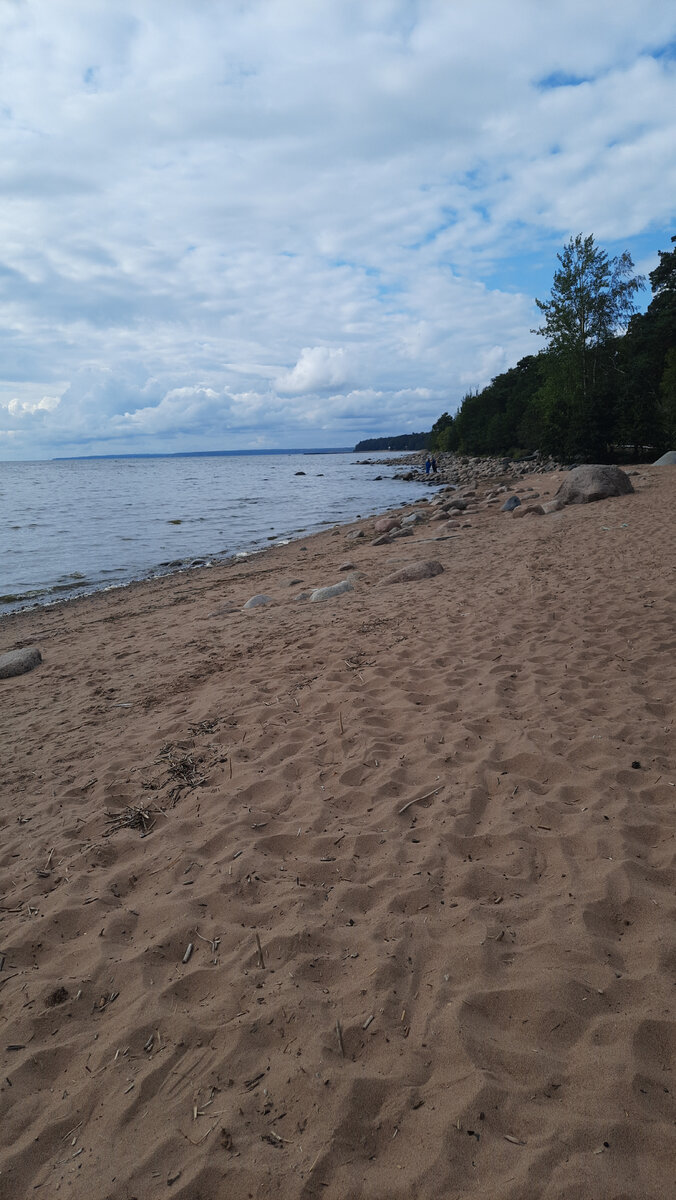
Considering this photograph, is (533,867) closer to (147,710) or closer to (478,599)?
(147,710)

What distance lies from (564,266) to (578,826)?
3287 cm

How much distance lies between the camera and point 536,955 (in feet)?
8.14

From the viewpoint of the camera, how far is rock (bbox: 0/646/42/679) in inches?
314

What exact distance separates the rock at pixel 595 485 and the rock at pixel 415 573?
7662 millimetres

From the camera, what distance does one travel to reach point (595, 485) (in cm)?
1547

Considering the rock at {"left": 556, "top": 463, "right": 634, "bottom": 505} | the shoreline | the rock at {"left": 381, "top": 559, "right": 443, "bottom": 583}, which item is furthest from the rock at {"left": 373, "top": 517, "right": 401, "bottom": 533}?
the rock at {"left": 381, "top": 559, "right": 443, "bottom": 583}

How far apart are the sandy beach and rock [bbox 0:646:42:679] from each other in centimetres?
221

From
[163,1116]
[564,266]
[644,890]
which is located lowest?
[163,1116]

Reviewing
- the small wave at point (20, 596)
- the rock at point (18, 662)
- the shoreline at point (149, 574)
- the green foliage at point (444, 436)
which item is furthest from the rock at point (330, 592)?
the green foliage at point (444, 436)

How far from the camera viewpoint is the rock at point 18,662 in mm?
7988

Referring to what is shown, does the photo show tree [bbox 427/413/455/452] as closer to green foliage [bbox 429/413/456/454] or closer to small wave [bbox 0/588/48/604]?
green foliage [bbox 429/413/456/454]

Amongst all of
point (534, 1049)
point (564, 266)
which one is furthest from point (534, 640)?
point (564, 266)

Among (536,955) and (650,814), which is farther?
(650,814)

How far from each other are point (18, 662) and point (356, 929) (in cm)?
705
